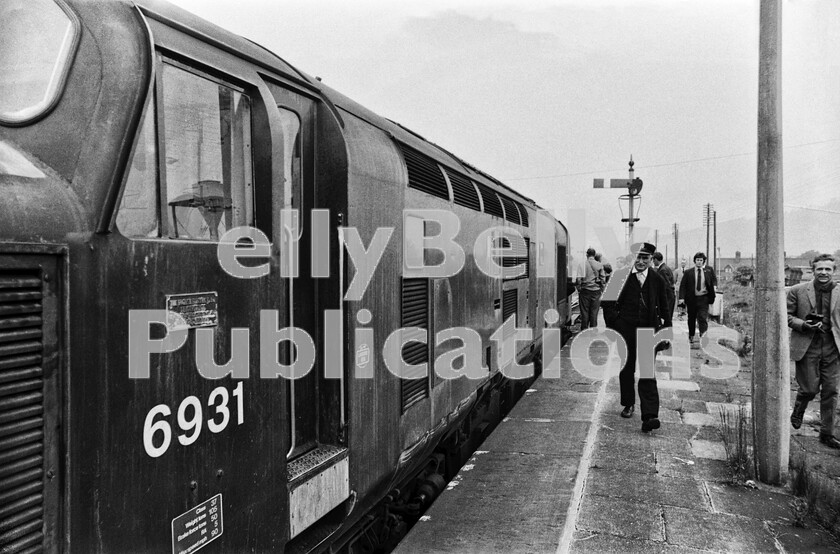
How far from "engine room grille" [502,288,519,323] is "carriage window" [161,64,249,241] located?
4.94 m

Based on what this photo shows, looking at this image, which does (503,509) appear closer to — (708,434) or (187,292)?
(708,434)

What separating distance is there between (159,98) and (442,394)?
11.1ft

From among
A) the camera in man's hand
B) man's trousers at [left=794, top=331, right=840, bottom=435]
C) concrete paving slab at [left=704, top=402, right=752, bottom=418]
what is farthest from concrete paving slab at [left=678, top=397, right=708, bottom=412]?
the camera in man's hand

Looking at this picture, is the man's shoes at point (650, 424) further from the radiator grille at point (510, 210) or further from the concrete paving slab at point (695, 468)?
the radiator grille at point (510, 210)

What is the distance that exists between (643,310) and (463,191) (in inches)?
100

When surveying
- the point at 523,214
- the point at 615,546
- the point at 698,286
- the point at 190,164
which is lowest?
the point at 615,546

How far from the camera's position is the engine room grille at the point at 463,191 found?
5414 millimetres

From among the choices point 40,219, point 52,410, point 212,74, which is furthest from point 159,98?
point 52,410

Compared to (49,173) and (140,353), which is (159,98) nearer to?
(49,173)

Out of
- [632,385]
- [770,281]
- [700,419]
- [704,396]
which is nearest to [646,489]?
[770,281]

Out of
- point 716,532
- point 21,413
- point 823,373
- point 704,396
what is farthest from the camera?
point 704,396

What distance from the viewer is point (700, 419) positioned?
278 inches

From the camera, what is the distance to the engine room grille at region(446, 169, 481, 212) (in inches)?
213

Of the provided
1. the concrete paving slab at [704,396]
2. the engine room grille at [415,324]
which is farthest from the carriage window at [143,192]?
the concrete paving slab at [704,396]
